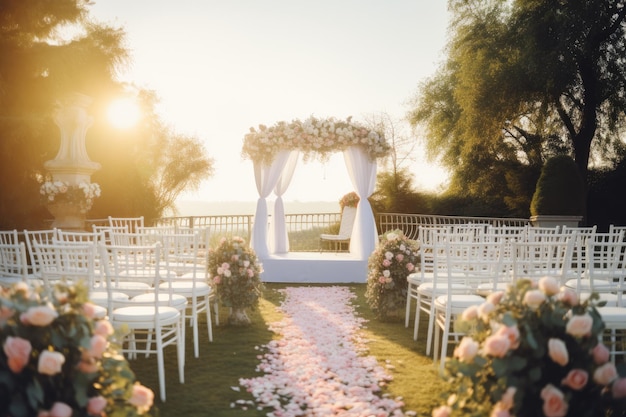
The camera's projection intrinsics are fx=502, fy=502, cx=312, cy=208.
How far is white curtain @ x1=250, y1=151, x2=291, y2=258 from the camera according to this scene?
8.86m

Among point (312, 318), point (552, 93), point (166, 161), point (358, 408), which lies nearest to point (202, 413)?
point (358, 408)

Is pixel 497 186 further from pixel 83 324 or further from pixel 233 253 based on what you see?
pixel 83 324

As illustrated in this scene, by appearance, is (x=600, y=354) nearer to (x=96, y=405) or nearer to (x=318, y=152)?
(x=96, y=405)

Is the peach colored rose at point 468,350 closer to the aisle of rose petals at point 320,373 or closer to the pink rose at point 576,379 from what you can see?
the pink rose at point 576,379

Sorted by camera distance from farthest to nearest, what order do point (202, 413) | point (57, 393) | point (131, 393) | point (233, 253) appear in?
point (233, 253)
point (202, 413)
point (131, 393)
point (57, 393)

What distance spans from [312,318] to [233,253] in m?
1.28

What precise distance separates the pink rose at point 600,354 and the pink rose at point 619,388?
2.9 inches

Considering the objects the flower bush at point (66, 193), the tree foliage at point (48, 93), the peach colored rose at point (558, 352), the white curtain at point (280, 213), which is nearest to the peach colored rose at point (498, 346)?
the peach colored rose at point (558, 352)

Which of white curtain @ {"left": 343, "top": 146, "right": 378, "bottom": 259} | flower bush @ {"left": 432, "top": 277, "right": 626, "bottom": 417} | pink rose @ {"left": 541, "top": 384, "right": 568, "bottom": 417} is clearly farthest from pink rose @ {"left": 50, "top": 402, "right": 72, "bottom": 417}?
white curtain @ {"left": 343, "top": 146, "right": 378, "bottom": 259}

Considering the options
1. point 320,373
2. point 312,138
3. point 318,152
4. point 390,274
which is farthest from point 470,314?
point 318,152

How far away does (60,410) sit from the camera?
4.77 feet

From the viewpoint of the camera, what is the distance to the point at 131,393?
1.64 metres

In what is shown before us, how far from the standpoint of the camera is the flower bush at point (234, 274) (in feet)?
16.8

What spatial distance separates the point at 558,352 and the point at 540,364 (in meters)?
0.09
